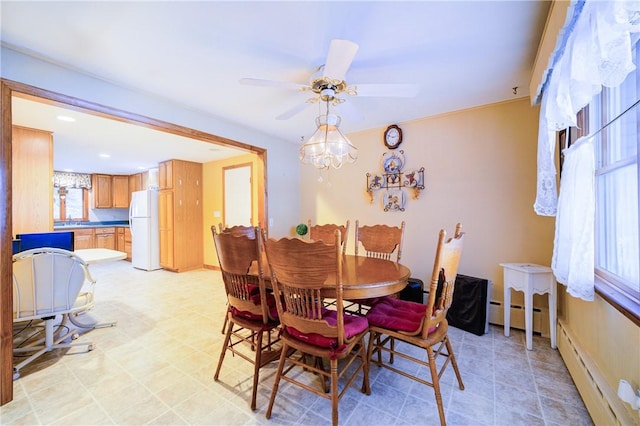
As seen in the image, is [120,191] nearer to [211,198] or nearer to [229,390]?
[211,198]

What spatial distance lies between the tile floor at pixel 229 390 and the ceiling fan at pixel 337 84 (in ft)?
6.64

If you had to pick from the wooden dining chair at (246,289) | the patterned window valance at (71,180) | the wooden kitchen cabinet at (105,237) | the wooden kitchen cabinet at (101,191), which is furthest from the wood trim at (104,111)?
the patterned window valance at (71,180)

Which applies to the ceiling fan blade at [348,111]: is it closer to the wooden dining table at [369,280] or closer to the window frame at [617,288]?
the wooden dining table at [369,280]

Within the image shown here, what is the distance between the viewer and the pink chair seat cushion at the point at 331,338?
4.54 feet

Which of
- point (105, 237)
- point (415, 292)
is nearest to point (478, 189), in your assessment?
point (415, 292)

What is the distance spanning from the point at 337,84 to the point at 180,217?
4400 mm

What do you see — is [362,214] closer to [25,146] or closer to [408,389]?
[408,389]

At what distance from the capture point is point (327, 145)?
225 cm

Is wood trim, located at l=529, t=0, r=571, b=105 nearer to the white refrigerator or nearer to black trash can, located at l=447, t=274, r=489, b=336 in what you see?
black trash can, located at l=447, t=274, r=489, b=336

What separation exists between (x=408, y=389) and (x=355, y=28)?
2341mm

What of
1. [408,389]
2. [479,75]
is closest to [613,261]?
[408,389]

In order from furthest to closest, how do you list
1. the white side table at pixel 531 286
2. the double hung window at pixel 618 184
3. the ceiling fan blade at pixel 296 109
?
the white side table at pixel 531 286 → the ceiling fan blade at pixel 296 109 → the double hung window at pixel 618 184

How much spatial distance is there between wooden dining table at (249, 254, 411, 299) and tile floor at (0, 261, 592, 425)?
72cm

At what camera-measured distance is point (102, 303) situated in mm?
3344
